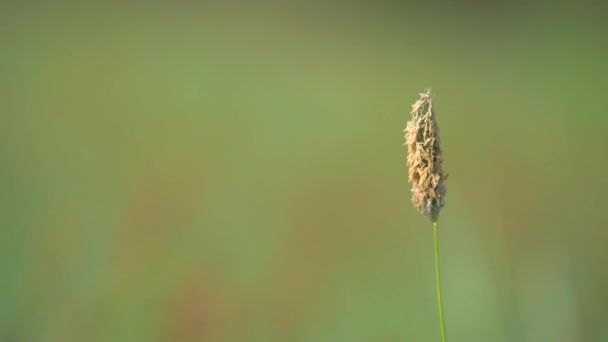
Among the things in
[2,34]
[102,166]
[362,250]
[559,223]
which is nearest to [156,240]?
[102,166]

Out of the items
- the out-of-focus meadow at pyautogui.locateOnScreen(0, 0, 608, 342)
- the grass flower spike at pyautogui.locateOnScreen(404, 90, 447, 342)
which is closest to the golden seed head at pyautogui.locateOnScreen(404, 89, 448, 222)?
the grass flower spike at pyautogui.locateOnScreen(404, 90, 447, 342)

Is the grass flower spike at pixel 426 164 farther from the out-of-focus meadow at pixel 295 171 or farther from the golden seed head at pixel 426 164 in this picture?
the out-of-focus meadow at pixel 295 171

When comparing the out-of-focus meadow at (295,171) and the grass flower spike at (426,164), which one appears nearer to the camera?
the grass flower spike at (426,164)

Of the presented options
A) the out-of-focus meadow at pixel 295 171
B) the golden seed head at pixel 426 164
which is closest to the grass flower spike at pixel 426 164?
the golden seed head at pixel 426 164

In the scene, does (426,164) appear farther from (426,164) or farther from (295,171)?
(295,171)

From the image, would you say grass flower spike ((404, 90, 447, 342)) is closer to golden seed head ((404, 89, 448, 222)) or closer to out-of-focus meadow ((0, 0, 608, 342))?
golden seed head ((404, 89, 448, 222))

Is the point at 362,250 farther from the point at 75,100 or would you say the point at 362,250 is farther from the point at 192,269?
the point at 75,100
